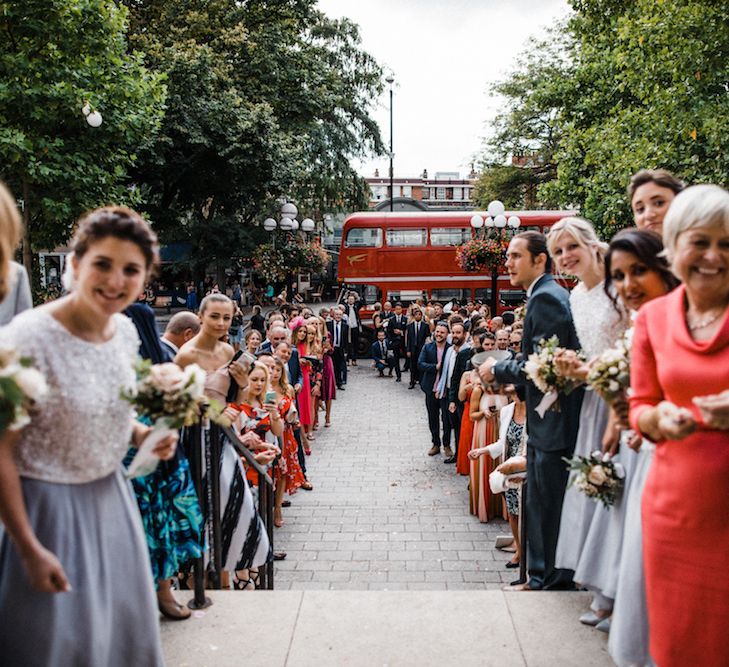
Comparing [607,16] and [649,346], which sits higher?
[607,16]

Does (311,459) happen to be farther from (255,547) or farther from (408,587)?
(255,547)

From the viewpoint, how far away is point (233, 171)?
23.0 metres

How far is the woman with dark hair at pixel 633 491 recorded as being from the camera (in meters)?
2.75

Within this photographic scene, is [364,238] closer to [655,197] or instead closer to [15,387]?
[655,197]

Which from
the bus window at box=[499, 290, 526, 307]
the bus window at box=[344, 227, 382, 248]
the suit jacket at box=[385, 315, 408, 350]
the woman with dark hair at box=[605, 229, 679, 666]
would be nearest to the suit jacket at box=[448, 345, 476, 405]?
the woman with dark hair at box=[605, 229, 679, 666]

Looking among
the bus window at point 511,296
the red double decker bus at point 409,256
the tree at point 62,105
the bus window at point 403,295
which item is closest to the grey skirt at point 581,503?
the tree at point 62,105

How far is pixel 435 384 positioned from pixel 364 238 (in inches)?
541

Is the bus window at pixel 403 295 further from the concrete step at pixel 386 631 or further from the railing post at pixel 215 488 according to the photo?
the concrete step at pixel 386 631

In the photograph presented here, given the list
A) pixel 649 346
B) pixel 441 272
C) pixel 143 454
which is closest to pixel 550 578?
pixel 649 346

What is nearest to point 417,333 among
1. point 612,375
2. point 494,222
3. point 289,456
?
point 494,222

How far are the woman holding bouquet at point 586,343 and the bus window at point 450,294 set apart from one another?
811 inches

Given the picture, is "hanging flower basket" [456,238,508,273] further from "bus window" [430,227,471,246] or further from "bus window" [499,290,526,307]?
"bus window" [499,290,526,307]

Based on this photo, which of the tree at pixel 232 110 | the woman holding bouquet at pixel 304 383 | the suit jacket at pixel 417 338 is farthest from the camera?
the tree at pixel 232 110

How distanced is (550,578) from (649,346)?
212cm
